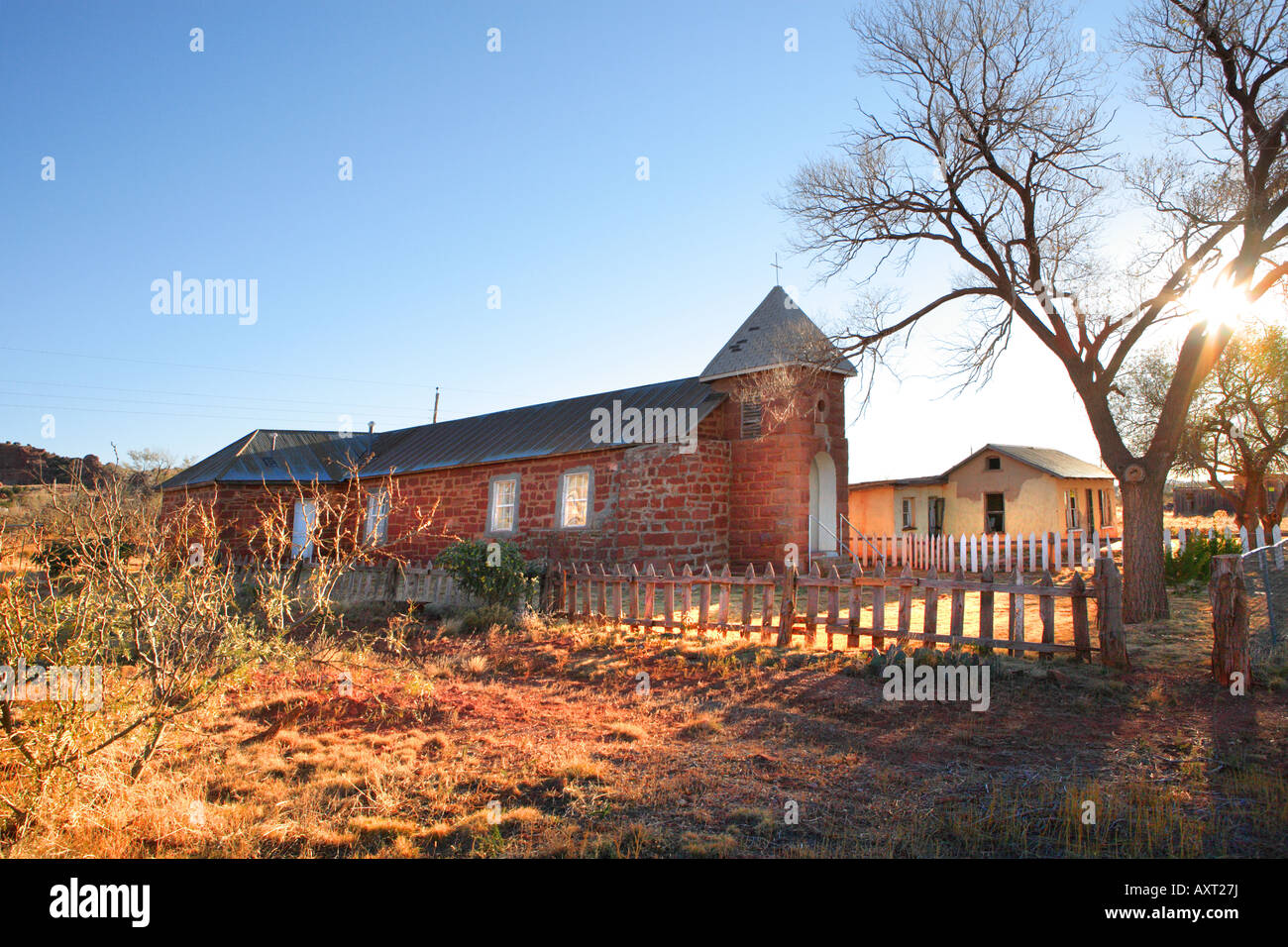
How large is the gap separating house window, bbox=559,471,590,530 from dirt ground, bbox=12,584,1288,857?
10115 millimetres

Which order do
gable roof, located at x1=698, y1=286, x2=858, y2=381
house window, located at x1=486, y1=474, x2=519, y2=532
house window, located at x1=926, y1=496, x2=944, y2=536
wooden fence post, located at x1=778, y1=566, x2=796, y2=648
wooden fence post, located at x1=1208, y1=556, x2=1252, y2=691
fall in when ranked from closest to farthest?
1. wooden fence post, located at x1=1208, y1=556, x2=1252, y2=691
2. wooden fence post, located at x1=778, y1=566, x2=796, y2=648
3. gable roof, located at x1=698, y1=286, x2=858, y2=381
4. house window, located at x1=486, y1=474, x2=519, y2=532
5. house window, located at x1=926, y1=496, x2=944, y2=536

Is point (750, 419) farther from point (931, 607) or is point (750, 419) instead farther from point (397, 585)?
point (931, 607)

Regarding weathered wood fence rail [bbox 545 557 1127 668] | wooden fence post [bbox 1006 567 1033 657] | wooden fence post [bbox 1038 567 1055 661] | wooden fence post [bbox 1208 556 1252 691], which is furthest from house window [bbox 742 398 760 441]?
wooden fence post [bbox 1208 556 1252 691]

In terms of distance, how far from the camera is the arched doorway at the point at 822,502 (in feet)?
61.4

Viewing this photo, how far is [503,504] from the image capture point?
68.1 feet

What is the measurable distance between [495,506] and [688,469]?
606 centimetres

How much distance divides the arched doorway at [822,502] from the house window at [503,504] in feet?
24.5

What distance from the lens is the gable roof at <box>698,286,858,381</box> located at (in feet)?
56.1

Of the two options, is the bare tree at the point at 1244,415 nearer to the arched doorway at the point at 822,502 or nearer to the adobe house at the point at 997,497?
the adobe house at the point at 997,497

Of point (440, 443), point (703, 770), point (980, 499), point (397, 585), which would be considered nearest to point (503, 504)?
point (440, 443)

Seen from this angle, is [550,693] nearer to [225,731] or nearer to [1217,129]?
[225,731]

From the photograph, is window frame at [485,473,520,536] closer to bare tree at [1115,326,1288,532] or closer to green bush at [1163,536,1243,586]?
green bush at [1163,536,1243,586]
